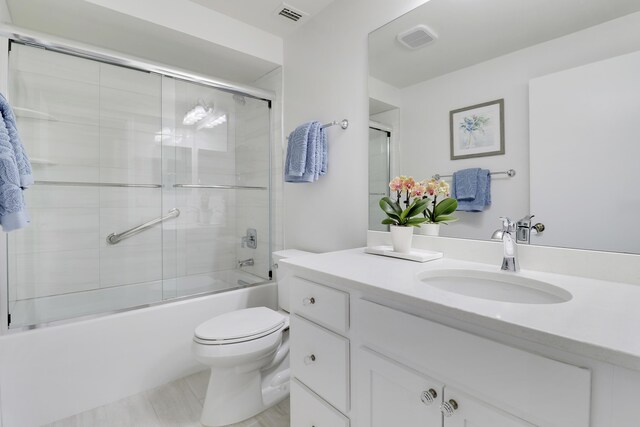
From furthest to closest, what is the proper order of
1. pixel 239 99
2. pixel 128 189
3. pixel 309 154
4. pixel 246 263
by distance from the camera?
pixel 246 263, pixel 239 99, pixel 128 189, pixel 309 154

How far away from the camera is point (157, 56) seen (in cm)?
222

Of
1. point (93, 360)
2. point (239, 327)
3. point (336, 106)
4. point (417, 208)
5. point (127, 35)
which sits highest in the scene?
point (127, 35)

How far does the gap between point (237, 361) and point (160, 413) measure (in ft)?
1.79

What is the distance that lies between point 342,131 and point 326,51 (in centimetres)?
55

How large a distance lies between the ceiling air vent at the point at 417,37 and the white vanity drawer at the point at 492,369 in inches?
48.7

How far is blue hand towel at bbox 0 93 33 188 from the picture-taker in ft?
3.24

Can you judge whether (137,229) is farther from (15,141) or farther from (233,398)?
(233,398)

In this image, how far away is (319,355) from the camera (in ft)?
3.58

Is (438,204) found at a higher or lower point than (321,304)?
higher

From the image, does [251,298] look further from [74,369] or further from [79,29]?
[79,29]

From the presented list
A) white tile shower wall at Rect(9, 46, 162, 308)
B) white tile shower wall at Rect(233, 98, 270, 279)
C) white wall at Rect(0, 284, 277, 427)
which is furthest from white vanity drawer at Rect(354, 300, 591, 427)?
white tile shower wall at Rect(9, 46, 162, 308)

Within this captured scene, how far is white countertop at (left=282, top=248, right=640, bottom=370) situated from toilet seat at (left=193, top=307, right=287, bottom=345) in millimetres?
539

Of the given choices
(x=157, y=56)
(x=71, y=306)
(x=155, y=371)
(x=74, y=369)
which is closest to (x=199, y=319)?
(x=155, y=371)

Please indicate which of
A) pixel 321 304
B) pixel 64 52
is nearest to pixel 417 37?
pixel 321 304
